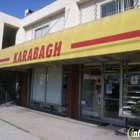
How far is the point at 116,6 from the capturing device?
8.37 metres

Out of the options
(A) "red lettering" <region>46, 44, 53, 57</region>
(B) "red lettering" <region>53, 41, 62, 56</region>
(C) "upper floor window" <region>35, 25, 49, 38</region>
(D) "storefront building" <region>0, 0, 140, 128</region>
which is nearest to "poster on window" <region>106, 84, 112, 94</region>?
(D) "storefront building" <region>0, 0, 140, 128</region>

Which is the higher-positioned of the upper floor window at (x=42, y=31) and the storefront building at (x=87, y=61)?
the upper floor window at (x=42, y=31)

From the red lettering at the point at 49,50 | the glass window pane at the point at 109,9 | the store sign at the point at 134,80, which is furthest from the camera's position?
the glass window pane at the point at 109,9

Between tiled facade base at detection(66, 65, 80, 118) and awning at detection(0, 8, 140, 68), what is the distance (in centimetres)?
175

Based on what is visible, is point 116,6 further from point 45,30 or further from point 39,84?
point 39,84

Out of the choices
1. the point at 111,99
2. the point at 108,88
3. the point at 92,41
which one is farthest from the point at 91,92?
the point at 92,41

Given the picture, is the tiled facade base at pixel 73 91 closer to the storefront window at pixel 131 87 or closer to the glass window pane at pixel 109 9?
the storefront window at pixel 131 87

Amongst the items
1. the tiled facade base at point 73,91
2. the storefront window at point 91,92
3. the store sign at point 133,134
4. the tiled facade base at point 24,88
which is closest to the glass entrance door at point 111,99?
the storefront window at point 91,92

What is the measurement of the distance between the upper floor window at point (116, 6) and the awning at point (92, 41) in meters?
2.49

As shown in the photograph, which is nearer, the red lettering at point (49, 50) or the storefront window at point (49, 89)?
the red lettering at point (49, 50)

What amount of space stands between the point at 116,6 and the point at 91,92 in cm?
421

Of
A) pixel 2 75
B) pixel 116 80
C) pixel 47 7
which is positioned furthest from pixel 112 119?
pixel 2 75

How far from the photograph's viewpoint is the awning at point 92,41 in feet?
17.6

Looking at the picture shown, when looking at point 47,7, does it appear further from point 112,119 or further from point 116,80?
point 112,119
